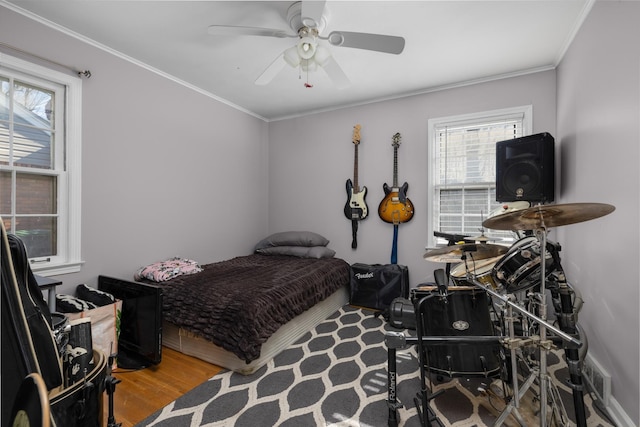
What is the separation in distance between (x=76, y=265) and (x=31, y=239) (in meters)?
0.34

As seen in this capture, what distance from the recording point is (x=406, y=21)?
85.2 inches

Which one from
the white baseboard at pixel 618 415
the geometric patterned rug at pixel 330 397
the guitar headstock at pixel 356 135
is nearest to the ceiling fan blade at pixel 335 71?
the guitar headstock at pixel 356 135

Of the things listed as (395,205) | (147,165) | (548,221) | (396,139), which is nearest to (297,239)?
(395,205)

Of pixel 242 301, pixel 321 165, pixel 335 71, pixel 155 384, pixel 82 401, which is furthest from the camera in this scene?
pixel 321 165

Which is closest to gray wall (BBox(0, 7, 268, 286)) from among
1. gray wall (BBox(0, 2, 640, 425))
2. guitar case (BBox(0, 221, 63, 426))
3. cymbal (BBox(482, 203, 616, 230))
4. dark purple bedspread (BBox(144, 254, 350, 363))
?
gray wall (BBox(0, 2, 640, 425))

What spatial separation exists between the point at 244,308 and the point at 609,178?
2.46 m

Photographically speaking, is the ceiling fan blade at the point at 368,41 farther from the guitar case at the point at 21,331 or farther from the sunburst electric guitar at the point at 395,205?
the guitar case at the point at 21,331

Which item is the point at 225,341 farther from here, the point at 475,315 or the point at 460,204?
the point at 460,204

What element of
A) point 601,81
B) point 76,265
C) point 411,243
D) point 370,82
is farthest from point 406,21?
point 76,265

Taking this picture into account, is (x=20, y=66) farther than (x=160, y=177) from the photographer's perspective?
No

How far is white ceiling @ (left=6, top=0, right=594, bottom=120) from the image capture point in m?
2.02

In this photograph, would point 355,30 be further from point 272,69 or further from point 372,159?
point 372,159

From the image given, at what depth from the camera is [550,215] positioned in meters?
1.29

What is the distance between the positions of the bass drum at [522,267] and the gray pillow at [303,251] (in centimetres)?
228
